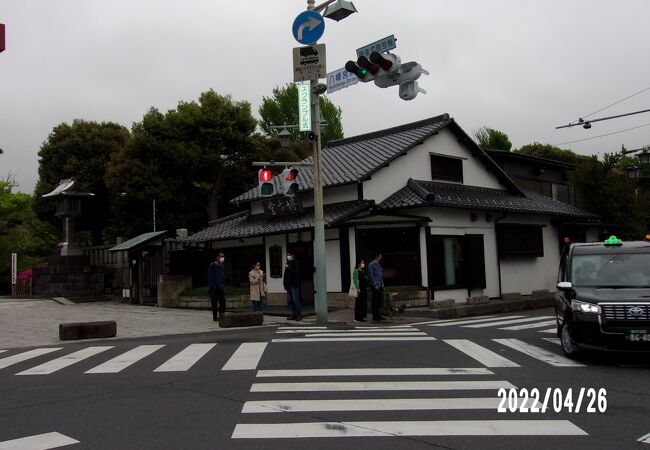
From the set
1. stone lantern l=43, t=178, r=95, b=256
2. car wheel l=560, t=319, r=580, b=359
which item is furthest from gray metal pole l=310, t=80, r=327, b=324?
stone lantern l=43, t=178, r=95, b=256

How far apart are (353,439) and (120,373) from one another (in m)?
4.69

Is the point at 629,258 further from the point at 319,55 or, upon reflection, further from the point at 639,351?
the point at 319,55

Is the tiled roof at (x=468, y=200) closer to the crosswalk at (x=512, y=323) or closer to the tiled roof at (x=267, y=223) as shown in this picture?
the tiled roof at (x=267, y=223)

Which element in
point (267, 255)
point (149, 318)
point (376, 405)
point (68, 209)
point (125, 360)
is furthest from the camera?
point (68, 209)

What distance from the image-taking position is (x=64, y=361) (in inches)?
380

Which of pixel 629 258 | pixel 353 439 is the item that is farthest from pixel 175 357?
pixel 629 258

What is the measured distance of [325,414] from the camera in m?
5.78

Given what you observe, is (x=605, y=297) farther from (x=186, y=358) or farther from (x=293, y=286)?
(x=293, y=286)

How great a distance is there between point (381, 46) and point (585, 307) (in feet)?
22.0

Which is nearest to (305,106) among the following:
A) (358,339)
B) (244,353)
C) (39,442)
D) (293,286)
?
(293,286)

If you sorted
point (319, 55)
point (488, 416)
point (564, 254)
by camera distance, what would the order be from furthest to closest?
point (319, 55)
point (564, 254)
point (488, 416)

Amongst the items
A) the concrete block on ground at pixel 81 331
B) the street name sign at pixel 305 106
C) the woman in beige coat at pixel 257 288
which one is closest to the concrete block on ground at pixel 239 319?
the woman in beige coat at pixel 257 288

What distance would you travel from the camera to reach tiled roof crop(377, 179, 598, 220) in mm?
19203

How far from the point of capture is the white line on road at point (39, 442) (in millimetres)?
4848
